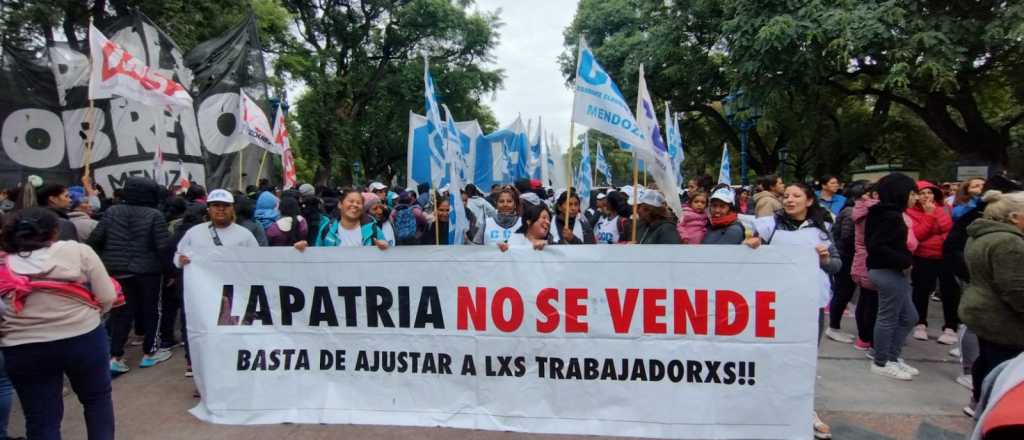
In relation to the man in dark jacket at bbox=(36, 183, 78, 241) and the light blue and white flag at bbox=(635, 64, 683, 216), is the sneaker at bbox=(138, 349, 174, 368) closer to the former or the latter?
the man in dark jacket at bbox=(36, 183, 78, 241)

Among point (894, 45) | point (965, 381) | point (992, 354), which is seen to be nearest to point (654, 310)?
point (992, 354)

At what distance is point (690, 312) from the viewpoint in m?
3.51

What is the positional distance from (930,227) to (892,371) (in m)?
1.98

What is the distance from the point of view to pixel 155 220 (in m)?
4.96

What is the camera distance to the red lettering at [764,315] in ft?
11.3

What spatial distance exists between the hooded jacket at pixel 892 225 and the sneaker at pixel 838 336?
1644mm

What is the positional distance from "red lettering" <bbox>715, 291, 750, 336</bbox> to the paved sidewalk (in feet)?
3.49

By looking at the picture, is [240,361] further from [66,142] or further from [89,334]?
[66,142]

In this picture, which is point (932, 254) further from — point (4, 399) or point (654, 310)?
A: point (4, 399)

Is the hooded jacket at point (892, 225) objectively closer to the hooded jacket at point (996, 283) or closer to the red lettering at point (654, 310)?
the hooded jacket at point (996, 283)

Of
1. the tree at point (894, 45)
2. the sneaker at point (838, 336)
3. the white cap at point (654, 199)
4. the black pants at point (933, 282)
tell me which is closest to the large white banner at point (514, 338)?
the white cap at point (654, 199)


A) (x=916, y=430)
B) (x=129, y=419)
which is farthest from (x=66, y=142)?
(x=916, y=430)

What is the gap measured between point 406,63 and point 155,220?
23917mm

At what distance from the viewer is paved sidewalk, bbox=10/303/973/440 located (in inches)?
144
